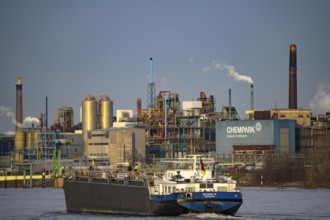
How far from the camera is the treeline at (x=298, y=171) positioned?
154625 mm

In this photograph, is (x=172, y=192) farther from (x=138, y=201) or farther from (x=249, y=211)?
(x=249, y=211)

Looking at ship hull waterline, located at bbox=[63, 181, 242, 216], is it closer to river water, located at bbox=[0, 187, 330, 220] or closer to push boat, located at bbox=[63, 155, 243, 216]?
push boat, located at bbox=[63, 155, 243, 216]

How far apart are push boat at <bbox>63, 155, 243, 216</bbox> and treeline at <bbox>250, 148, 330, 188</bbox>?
68.8 m

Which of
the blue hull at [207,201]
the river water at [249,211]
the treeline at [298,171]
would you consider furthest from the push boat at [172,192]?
the treeline at [298,171]

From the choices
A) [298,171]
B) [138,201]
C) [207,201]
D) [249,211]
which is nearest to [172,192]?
[207,201]

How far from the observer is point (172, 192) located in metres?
76.5

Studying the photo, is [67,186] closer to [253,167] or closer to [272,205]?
[272,205]

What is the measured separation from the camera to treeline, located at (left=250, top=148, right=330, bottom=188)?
155 m

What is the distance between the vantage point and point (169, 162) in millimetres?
81875

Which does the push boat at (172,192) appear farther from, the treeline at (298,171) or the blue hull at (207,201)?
the treeline at (298,171)

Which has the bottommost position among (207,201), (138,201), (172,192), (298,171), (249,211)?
(249,211)

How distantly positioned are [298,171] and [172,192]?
9879 centimetres

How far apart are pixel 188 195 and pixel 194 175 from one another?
4.18 m

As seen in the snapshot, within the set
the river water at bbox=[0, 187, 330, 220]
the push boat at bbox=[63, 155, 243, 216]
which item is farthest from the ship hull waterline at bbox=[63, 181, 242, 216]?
the river water at bbox=[0, 187, 330, 220]
